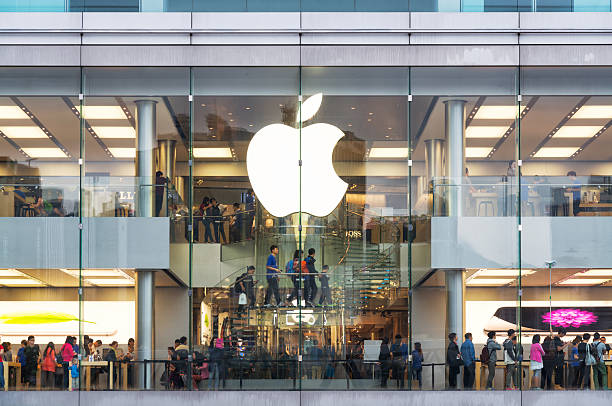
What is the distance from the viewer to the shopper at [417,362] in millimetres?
18094

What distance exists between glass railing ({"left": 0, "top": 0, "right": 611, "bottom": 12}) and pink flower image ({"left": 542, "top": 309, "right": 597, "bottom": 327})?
6062mm

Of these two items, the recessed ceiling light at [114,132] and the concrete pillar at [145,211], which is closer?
the concrete pillar at [145,211]

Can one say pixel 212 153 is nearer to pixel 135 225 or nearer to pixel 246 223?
pixel 246 223

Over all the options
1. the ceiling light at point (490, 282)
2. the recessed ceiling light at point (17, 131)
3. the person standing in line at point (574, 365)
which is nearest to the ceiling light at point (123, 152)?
the recessed ceiling light at point (17, 131)

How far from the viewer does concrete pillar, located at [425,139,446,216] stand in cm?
1848

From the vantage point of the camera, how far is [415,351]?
1812 cm

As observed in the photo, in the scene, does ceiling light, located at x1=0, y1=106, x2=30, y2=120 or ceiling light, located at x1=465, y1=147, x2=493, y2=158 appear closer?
ceiling light, located at x1=465, y1=147, x2=493, y2=158

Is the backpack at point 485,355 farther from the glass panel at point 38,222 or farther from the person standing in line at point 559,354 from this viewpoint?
the glass panel at point 38,222

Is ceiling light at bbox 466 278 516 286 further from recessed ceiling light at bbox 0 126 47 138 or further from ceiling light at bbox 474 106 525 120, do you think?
recessed ceiling light at bbox 0 126 47 138

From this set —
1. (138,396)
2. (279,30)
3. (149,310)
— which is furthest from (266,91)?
(138,396)

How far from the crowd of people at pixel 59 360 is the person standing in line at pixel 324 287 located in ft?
12.6

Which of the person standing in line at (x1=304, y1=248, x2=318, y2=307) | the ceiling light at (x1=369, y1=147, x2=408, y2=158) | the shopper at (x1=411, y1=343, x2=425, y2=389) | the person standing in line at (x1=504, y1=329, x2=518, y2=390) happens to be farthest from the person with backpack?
the person standing in line at (x1=304, y1=248, x2=318, y2=307)

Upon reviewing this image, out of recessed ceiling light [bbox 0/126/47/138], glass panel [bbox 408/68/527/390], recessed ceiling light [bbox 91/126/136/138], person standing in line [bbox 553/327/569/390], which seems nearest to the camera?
glass panel [bbox 408/68/527/390]

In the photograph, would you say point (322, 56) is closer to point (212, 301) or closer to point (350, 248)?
point (350, 248)
